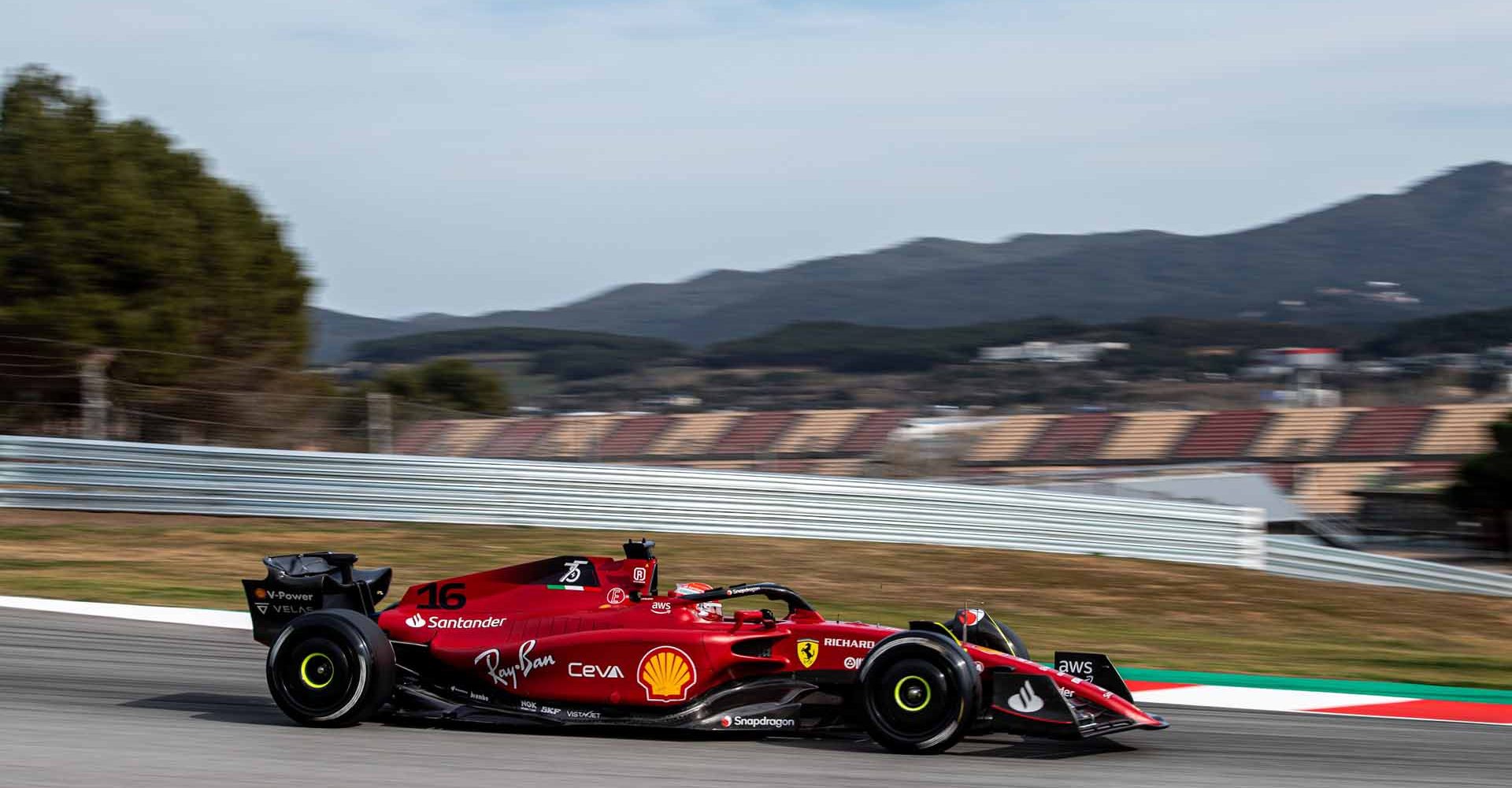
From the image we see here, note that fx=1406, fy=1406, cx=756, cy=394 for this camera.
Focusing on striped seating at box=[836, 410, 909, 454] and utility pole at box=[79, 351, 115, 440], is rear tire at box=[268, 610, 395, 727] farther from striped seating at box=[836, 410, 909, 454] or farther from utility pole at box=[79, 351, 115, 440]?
striped seating at box=[836, 410, 909, 454]

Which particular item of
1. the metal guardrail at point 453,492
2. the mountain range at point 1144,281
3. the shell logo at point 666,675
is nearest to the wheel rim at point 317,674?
the shell logo at point 666,675

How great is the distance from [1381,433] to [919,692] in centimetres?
4081

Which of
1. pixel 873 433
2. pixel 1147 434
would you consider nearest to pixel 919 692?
pixel 873 433

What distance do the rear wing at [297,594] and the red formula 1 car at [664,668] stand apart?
47mm

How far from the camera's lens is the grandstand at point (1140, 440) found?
2766 centimetres

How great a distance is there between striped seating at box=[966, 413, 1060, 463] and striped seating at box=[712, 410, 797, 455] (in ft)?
16.2

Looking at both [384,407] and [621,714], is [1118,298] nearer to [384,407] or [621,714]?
[384,407]

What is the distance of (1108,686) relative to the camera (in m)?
5.70

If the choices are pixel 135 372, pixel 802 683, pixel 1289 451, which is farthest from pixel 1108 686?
pixel 1289 451

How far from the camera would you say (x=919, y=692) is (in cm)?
544

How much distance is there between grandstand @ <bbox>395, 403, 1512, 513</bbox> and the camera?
2766 cm

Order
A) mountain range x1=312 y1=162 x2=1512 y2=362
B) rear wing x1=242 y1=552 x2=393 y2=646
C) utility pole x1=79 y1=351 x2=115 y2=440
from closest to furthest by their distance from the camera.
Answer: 1. rear wing x1=242 y1=552 x2=393 y2=646
2. utility pole x1=79 y1=351 x2=115 y2=440
3. mountain range x1=312 y1=162 x2=1512 y2=362

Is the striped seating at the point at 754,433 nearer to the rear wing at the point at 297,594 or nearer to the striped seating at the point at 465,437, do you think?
the striped seating at the point at 465,437

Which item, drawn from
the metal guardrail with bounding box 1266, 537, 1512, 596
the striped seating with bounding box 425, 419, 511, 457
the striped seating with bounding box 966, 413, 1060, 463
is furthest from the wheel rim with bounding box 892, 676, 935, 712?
the striped seating with bounding box 966, 413, 1060, 463
